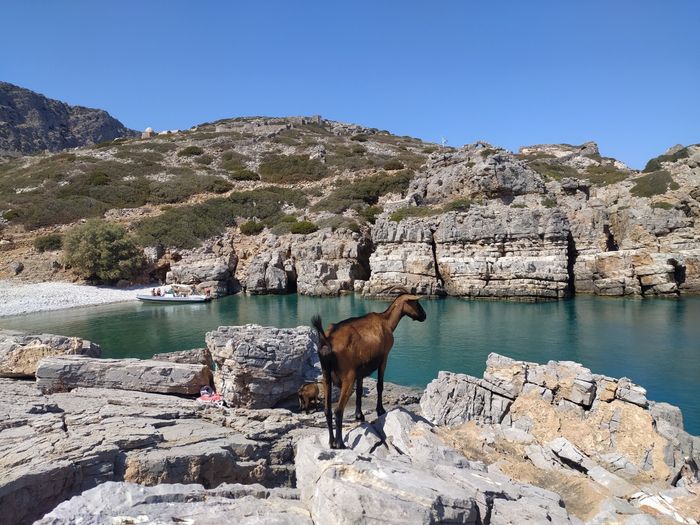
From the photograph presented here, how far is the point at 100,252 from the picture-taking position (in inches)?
1570

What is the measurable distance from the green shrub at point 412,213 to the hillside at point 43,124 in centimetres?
9766

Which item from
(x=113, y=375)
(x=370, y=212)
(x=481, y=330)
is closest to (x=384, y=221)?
(x=370, y=212)

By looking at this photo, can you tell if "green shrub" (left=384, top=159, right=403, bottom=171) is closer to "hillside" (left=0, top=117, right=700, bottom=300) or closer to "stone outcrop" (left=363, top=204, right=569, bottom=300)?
"hillside" (left=0, top=117, right=700, bottom=300)

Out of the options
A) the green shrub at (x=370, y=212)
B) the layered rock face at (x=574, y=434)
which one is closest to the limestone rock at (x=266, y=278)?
the green shrub at (x=370, y=212)

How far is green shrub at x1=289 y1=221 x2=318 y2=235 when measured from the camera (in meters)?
46.2

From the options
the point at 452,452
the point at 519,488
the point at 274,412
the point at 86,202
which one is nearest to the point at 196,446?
the point at 274,412

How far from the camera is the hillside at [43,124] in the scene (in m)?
103

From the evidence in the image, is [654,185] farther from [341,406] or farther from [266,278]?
[341,406]

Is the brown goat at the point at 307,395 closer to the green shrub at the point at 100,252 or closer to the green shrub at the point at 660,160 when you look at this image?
the green shrub at the point at 100,252

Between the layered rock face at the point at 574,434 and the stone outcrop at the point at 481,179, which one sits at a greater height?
the stone outcrop at the point at 481,179

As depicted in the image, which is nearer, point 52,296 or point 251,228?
point 52,296

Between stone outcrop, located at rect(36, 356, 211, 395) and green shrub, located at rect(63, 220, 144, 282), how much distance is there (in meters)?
33.5

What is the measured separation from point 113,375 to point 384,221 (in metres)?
33.5

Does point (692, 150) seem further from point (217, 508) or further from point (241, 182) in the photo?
point (217, 508)
